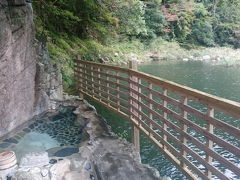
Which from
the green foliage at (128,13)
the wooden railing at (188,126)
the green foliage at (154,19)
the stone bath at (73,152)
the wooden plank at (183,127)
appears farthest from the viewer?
the green foliage at (154,19)

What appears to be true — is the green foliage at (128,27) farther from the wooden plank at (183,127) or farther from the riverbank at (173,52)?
the wooden plank at (183,127)

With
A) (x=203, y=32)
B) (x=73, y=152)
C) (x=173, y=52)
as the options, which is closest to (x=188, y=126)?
(x=73, y=152)

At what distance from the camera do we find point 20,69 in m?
4.88

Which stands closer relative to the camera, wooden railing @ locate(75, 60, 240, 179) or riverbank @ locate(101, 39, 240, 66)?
wooden railing @ locate(75, 60, 240, 179)

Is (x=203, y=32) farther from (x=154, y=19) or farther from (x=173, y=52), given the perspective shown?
(x=154, y=19)

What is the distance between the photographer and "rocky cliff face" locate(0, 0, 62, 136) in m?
4.40

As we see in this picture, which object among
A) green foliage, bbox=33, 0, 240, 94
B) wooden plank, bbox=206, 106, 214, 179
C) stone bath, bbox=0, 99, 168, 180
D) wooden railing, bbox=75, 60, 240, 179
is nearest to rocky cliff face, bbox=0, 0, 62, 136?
stone bath, bbox=0, 99, 168, 180

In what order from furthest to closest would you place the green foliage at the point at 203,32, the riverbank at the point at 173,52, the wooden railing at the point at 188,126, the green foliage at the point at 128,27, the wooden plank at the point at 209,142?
1. the green foliage at the point at 203,32
2. the riverbank at the point at 173,52
3. the green foliage at the point at 128,27
4. the wooden plank at the point at 209,142
5. the wooden railing at the point at 188,126

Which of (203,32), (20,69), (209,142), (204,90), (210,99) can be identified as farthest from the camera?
(203,32)

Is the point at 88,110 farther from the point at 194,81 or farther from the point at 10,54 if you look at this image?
the point at 194,81

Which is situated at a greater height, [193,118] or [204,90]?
[204,90]

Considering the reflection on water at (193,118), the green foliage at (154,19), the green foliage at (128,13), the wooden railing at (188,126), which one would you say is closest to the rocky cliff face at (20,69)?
the wooden railing at (188,126)

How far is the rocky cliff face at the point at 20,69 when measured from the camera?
4398 mm

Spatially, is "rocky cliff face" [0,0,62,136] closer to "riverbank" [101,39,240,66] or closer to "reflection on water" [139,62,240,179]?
"reflection on water" [139,62,240,179]
